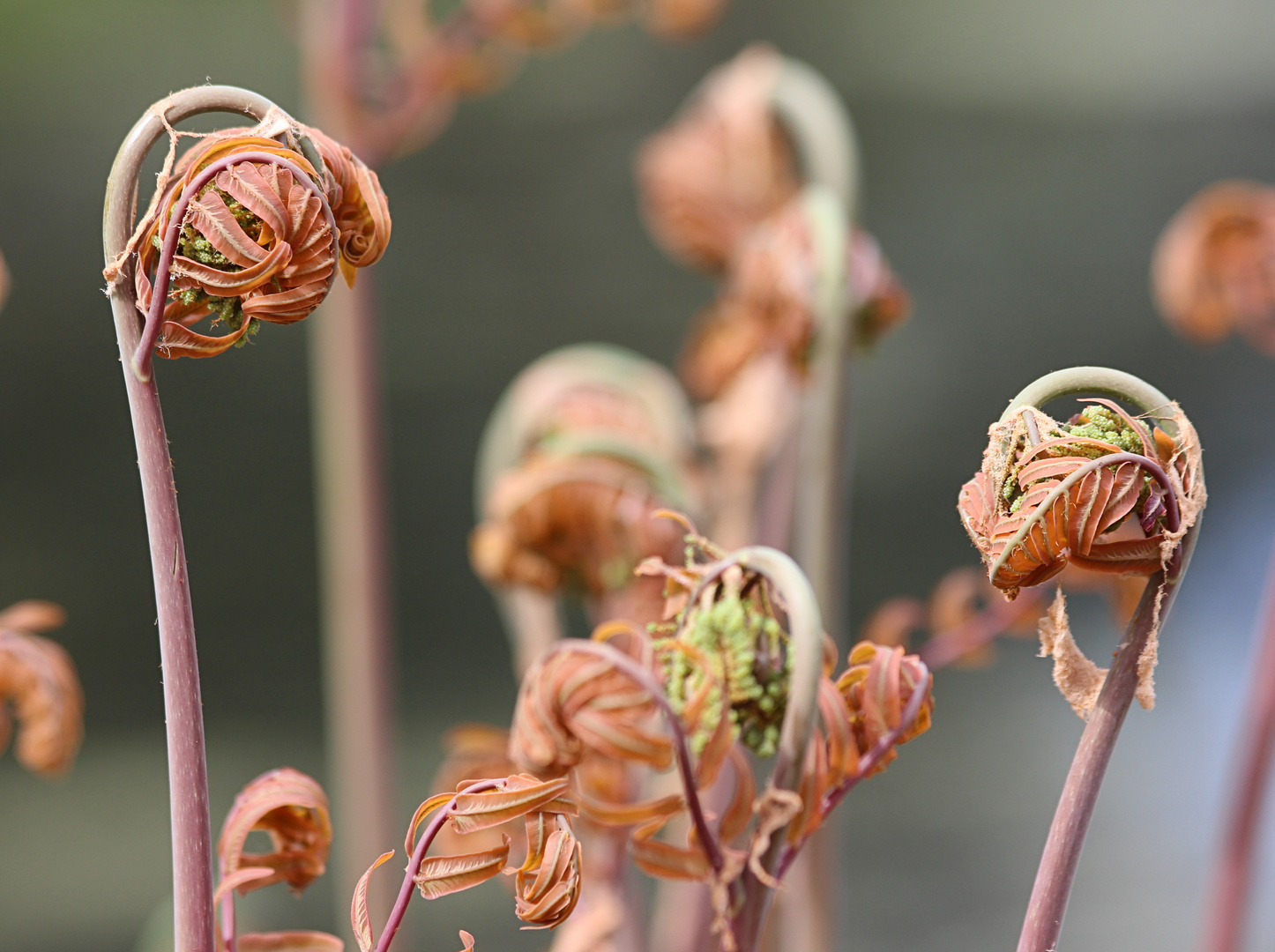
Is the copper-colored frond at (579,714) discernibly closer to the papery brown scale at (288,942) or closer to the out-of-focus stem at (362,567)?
the papery brown scale at (288,942)

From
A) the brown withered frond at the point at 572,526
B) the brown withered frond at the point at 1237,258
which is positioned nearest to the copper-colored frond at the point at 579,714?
the brown withered frond at the point at 572,526

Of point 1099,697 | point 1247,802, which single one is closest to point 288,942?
point 1099,697

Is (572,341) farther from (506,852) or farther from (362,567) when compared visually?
(506,852)

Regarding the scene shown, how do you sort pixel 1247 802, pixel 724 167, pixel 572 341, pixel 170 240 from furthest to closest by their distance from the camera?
1. pixel 572 341
2. pixel 724 167
3. pixel 1247 802
4. pixel 170 240

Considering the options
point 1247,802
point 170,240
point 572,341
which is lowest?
point 1247,802

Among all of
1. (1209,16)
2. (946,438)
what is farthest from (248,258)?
(1209,16)

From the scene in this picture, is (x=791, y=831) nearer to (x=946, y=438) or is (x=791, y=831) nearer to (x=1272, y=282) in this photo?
(x=1272, y=282)
